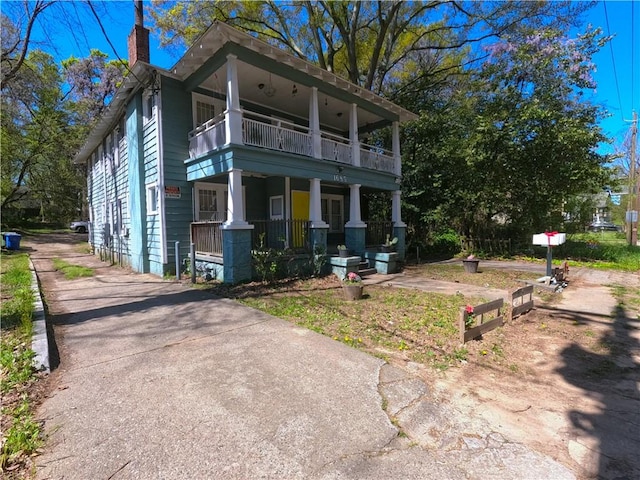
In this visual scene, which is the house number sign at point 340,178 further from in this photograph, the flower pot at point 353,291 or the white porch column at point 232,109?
the flower pot at point 353,291

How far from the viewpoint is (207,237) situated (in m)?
9.59

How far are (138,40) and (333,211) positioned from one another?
31.4 ft

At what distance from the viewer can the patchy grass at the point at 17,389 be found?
2.31 m

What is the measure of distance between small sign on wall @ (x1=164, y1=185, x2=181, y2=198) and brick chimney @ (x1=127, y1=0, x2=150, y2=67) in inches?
187

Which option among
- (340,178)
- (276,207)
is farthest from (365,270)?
(276,207)

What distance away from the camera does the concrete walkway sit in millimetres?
2260

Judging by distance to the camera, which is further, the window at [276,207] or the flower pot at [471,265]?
the window at [276,207]

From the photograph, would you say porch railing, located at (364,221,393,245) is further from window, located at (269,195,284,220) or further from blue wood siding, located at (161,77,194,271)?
blue wood siding, located at (161,77,194,271)

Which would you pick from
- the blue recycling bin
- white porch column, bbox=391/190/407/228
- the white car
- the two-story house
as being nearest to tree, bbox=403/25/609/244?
white porch column, bbox=391/190/407/228

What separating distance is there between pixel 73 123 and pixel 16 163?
6.29m

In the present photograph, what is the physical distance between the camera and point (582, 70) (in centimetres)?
1370

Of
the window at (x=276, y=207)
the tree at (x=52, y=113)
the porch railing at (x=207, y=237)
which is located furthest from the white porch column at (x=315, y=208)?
the tree at (x=52, y=113)

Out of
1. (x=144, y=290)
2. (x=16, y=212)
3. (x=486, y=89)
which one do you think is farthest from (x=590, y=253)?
(x=16, y=212)

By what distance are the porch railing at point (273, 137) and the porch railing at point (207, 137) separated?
61 cm
